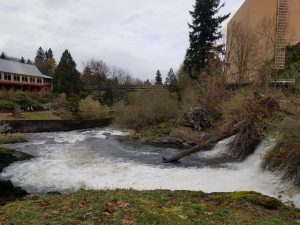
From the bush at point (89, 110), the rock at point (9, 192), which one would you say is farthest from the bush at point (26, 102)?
the rock at point (9, 192)

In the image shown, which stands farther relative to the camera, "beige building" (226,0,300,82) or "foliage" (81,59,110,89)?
"foliage" (81,59,110,89)

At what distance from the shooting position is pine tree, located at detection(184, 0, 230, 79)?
4069cm

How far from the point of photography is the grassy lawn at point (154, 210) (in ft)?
28.3

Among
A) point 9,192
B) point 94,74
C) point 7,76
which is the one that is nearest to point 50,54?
point 94,74

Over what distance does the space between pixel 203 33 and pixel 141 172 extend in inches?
1080

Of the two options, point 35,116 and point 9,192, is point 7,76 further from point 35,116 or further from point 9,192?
point 9,192

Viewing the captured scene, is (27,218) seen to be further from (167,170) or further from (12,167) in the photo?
(12,167)

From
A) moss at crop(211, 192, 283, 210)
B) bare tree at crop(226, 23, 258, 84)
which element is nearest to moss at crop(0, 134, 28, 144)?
bare tree at crop(226, 23, 258, 84)

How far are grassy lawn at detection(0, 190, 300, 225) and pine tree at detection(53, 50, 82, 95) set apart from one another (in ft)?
182

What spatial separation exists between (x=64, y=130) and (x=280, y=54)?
29.7 metres

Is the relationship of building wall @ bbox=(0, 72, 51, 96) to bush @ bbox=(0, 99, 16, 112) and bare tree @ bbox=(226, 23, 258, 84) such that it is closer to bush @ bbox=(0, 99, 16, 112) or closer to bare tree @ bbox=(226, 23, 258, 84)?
bush @ bbox=(0, 99, 16, 112)

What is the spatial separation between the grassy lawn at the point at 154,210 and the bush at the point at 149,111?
23.2m

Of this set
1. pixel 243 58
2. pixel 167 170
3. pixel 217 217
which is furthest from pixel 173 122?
pixel 217 217

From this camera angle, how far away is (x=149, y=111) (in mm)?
35469
